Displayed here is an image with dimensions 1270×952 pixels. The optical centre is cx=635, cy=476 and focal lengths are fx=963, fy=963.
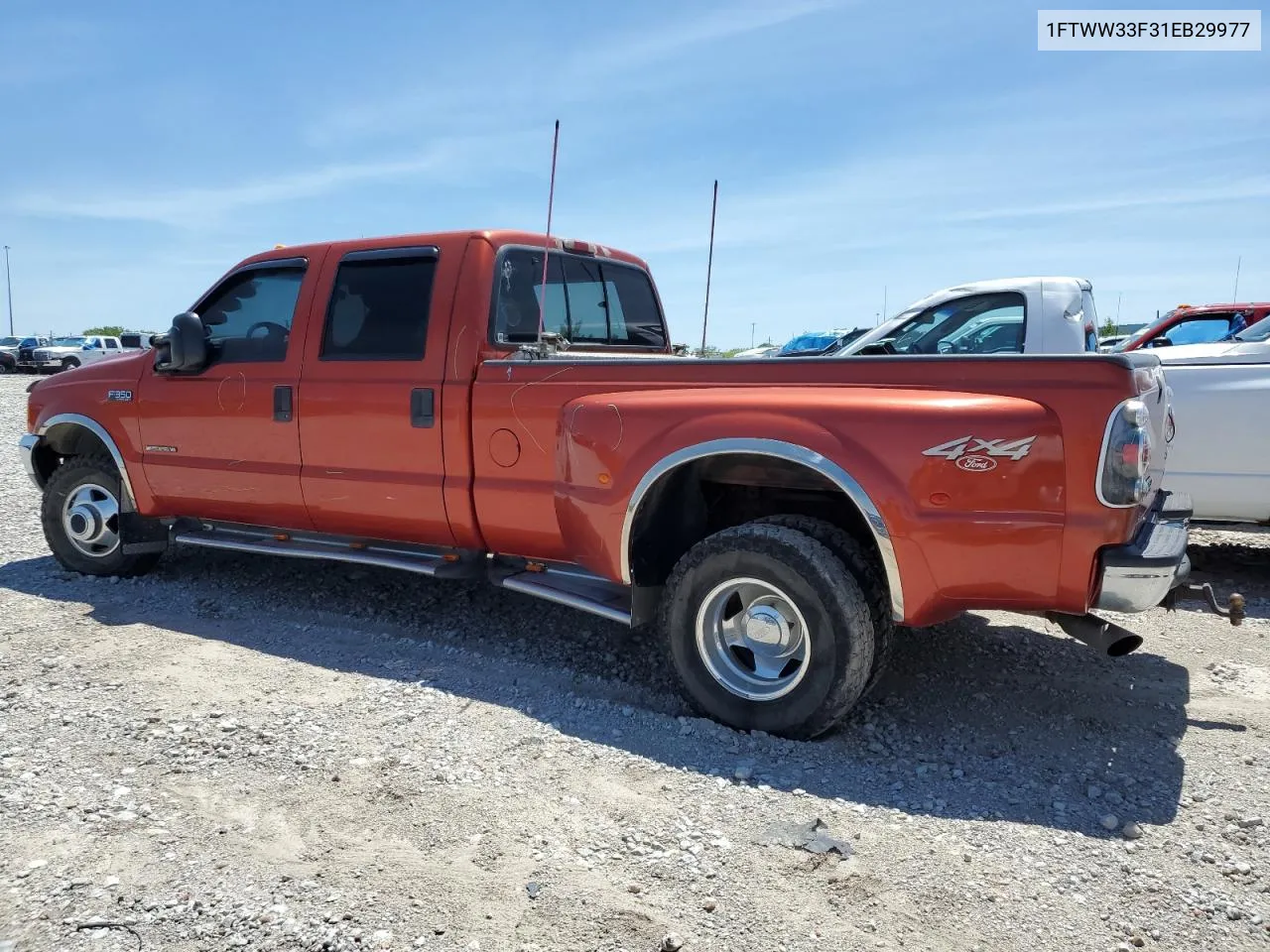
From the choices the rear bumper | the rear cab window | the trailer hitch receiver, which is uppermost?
the rear cab window

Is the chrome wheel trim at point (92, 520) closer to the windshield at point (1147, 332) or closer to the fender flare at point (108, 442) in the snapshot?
the fender flare at point (108, 442)

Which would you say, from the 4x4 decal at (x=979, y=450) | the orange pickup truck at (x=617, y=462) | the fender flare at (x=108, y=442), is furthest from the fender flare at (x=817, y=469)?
the fender flare at (x=108, y=442)

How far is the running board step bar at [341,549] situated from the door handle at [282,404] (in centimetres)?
64

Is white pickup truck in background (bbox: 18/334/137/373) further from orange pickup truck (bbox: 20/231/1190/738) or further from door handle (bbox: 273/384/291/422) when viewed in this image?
door handle (bbox: 273/384/291/422)

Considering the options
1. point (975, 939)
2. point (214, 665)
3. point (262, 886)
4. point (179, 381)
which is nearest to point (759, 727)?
point (975, 939)

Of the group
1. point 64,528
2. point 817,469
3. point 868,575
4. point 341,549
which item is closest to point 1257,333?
point 868,575

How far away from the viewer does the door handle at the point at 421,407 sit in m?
4.45

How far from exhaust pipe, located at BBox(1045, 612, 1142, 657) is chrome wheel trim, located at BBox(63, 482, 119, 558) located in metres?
5.24

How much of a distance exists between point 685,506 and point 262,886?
212 centimetres

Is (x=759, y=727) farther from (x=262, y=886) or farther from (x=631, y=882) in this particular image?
(x=262, y=886)

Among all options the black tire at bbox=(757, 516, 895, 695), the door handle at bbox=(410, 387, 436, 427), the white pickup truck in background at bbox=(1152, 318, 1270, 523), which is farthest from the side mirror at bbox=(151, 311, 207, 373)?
the white pickup truck in background at bbox=(1152, 318, 1270, 523)

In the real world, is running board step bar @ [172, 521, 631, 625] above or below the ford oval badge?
below

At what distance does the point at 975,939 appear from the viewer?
2402 millimetres

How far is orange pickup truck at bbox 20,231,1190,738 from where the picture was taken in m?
3.13
